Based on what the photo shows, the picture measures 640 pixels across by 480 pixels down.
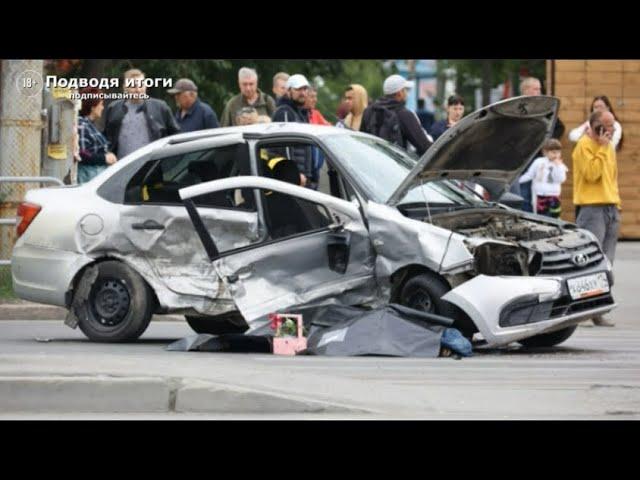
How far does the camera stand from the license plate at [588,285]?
1169 cm

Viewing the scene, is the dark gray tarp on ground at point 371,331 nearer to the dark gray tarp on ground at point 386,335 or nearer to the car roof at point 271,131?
the dark gray tarp on ground at point 386,335

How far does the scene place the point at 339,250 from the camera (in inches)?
470

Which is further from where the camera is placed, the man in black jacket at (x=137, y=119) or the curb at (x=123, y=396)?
the man in black jacket at (x=137, y=119)

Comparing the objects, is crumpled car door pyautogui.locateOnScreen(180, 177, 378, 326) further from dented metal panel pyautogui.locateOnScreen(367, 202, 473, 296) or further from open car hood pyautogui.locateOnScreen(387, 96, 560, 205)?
open car hood pyautogui.locateOnScreen(387, 96, 560, 205)

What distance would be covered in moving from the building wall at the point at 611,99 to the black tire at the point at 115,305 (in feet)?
32.8

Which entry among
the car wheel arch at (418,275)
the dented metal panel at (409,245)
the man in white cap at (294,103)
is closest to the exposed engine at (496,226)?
the dented metal panel at (409,245)

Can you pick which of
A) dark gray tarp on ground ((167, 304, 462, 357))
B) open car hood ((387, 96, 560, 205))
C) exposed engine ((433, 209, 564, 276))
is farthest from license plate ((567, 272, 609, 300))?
open car hood ((387, 96, 560, 205))

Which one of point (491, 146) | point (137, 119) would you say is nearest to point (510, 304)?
point (491, 146)

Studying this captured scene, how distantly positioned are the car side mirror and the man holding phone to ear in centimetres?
384

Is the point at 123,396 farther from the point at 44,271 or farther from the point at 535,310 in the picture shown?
the point at 44,271

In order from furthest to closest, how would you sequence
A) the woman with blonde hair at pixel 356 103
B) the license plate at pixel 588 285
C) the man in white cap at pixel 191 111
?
the woman with blonde hair at pixel 356 103 → the man in white cap at pixel 191 111 → the license plate at pixel 588 285

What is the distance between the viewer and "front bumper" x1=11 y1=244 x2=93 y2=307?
499 inches

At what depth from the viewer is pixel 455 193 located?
502 inches

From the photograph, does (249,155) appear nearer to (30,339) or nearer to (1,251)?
(30,339)
